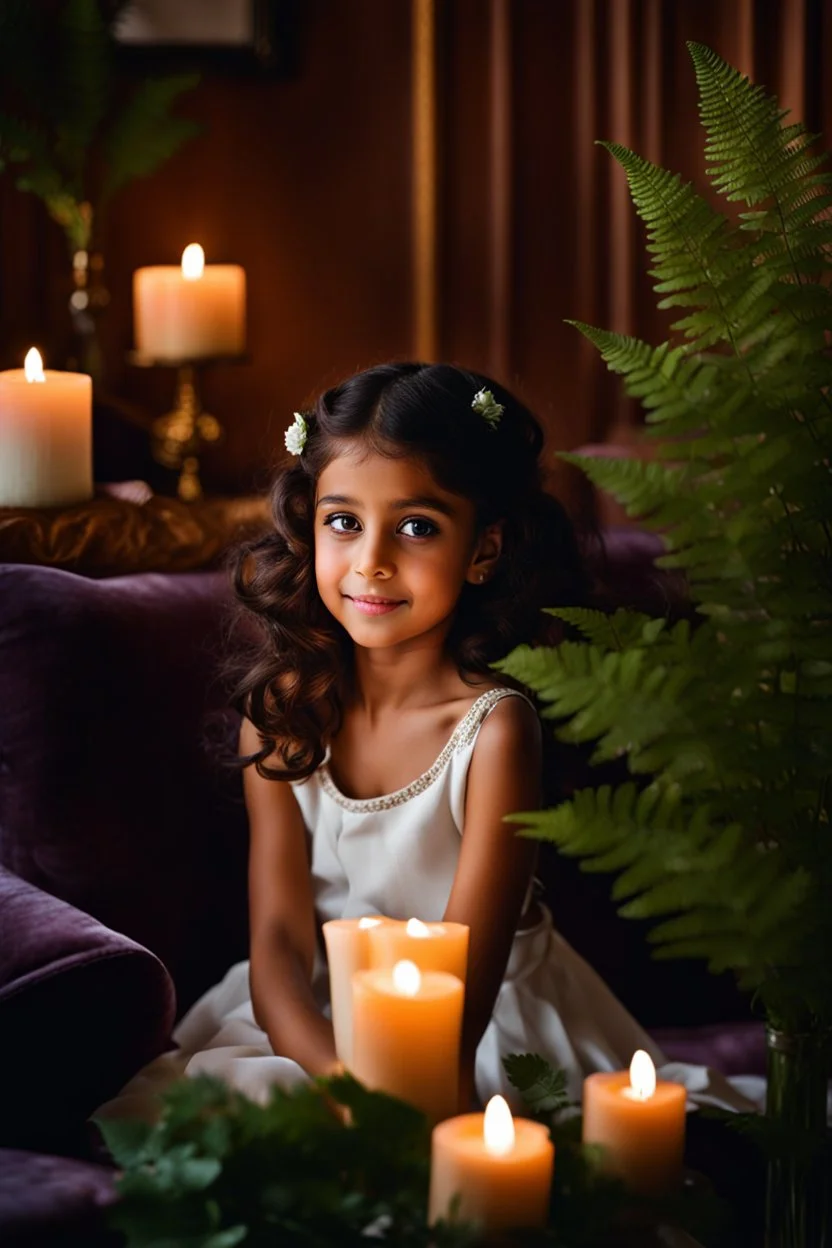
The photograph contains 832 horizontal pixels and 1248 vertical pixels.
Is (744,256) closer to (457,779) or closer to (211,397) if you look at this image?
(457,779)

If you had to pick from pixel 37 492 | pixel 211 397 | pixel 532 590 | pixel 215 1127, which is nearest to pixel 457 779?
pixel 532 590

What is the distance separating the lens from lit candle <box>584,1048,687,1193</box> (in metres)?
1.06

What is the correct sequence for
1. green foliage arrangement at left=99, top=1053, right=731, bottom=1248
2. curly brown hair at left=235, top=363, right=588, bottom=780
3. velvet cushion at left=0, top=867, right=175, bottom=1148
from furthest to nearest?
curly brown hair at left=235, top=363, right=588, bottom=780 → velvet cushion at left=0, top=867, right=175, bottom=1148 → green foliage arrangement at left=99, top=1053, right=731, bottom=1248

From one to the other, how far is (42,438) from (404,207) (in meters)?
1.48

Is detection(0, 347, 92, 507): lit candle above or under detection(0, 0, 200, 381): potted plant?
under

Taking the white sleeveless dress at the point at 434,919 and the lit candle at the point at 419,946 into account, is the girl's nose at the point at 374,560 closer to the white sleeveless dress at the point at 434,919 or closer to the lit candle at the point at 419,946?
the white sleeveless dress at the point at 434,919

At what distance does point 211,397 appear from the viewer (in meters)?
3.18

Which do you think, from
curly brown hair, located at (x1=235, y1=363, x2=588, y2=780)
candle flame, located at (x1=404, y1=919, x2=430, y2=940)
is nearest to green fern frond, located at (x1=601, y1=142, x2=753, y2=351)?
candle flame, located at (x1=404, y1=919, x2=430, y2=940)

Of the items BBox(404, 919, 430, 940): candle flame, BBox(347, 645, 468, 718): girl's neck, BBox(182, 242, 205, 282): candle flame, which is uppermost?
BBox(182, 242, 205, 282): candle flame

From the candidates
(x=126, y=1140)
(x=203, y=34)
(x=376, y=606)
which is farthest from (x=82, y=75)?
(x=126, y=1140)

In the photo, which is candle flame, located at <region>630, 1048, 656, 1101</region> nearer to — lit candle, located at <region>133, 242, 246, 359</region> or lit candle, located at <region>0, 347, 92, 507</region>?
lit candle, located at <region>0, 347, 92, 507</region>

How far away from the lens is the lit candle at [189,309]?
2.70m

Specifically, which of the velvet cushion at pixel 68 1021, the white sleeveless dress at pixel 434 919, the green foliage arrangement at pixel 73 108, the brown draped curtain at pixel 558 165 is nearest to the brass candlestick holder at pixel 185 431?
the green foliage arrangement at pixel 73 108

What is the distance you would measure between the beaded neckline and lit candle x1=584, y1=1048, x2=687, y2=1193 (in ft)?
2.15
